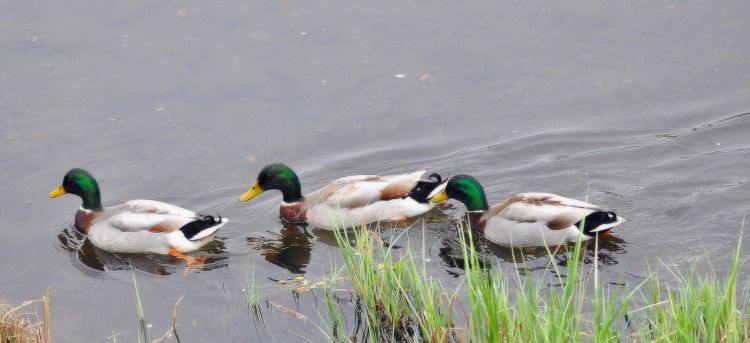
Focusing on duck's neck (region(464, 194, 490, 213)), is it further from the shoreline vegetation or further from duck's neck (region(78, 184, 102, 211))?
duck's neck (region(78, 184, 102, 211))

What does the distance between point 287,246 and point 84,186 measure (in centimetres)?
190

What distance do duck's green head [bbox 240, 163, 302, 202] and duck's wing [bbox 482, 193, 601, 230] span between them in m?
1.89

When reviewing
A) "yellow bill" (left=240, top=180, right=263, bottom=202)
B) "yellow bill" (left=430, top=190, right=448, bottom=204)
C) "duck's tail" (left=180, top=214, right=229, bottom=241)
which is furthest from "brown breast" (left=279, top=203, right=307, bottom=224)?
"yellow bill" (left=430, top=190, right=448, bottom=204)

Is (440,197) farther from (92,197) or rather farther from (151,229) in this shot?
(92,197)

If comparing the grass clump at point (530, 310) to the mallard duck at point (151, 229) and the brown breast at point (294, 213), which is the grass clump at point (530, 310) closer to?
the mallard duck at point (151, 229)

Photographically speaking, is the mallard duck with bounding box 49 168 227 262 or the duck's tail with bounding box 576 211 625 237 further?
the mallard duck with bounding box 49 168 227 262

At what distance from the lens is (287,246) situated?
877cm

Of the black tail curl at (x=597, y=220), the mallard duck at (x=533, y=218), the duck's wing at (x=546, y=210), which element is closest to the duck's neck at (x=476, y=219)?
the mallard duck at (x=533, y=218)

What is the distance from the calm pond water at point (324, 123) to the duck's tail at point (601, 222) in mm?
237

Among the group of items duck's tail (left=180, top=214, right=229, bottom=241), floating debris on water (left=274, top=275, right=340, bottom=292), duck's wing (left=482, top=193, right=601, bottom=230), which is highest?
duck's tail (left=180, top=214, right=229, bottom=241)

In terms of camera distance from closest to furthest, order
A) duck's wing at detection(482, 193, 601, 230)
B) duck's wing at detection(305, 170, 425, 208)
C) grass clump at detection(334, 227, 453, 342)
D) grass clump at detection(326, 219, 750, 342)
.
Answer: grass clump at detection(326, 219, 750, 342), grass clump at detection(334, 227, 453, 342), duck's wing at detection(482, 193, 601, 230), duck's wing at detection(305, 170, 425, 208)

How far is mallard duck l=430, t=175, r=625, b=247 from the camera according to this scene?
8.05 metres

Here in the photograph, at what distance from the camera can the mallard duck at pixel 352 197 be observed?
8.98 metres

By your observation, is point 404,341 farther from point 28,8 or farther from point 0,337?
point 28,8
